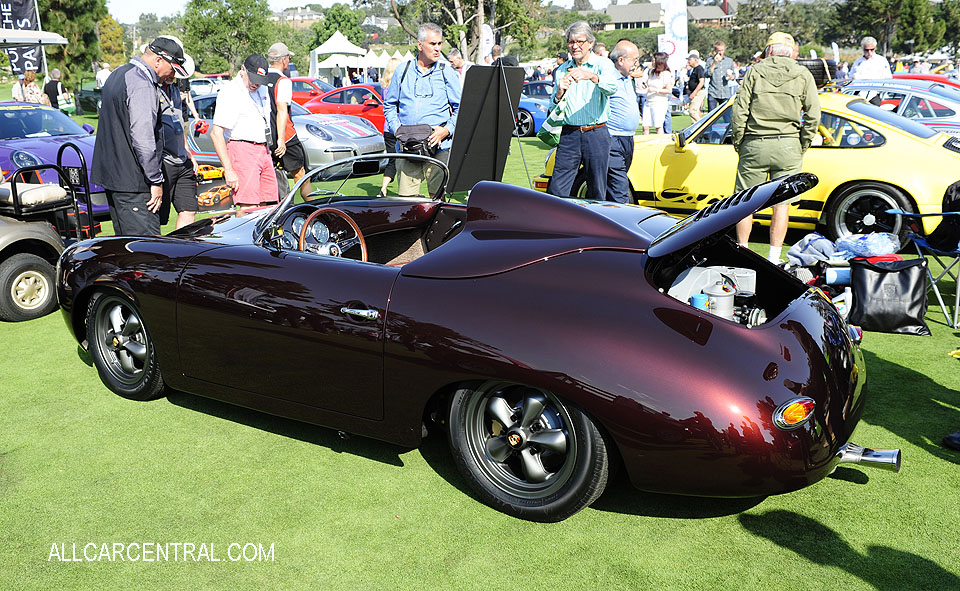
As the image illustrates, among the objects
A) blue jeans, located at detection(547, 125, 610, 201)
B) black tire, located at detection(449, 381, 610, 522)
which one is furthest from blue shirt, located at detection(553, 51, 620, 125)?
black tire, located at detection(449, 381, 610, 522)

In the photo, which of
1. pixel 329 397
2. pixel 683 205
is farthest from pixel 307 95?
pixel 329 397

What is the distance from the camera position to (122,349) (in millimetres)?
4375

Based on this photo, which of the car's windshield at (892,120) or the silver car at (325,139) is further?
the silver car at (325,139)

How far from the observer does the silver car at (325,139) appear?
476 inches

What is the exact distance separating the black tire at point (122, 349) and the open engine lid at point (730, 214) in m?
2.67

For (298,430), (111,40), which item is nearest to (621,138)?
(298,430)

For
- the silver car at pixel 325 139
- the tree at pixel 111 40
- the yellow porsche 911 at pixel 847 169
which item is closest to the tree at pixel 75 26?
the tree at pixel 111 40

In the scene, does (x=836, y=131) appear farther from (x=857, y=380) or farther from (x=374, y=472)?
(x=374, y=472)

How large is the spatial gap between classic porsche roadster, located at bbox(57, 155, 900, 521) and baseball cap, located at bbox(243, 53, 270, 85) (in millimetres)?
2997

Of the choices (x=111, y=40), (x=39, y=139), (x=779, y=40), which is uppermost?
(x=111, y=40)

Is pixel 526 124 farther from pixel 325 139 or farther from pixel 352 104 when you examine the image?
pixel 325 139

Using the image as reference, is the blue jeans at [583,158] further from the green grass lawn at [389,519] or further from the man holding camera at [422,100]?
the green grass lawn at [389,519]

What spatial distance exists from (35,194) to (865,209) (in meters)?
6.98

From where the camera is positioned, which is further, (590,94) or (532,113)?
(532,113)
